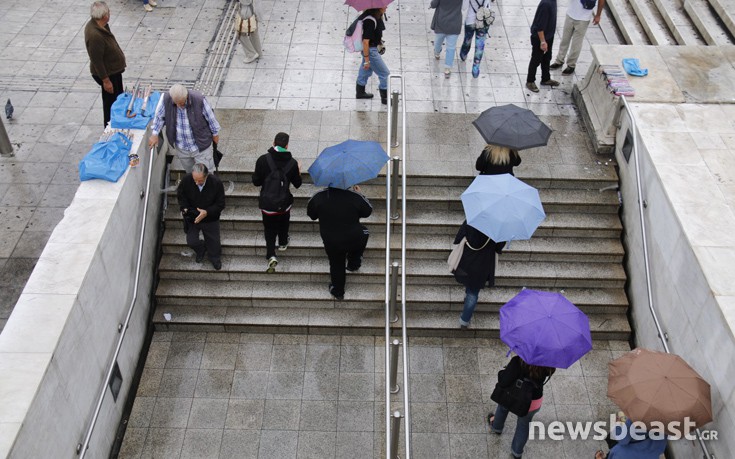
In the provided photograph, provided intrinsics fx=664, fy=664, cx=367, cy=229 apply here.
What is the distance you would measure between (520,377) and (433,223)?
277 centimetres

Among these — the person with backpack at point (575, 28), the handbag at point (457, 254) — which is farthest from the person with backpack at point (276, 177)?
the person with backpack at point (575, 28)

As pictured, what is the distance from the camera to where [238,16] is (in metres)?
10.2

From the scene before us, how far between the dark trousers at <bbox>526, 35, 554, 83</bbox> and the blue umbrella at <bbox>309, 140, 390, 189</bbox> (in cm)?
367

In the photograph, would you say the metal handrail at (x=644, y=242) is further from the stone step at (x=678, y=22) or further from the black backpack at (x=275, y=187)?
the black backpack at (x=275, y=187)

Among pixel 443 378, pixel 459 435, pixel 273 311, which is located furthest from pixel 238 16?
pixel 459 435

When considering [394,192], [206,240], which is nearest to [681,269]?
[394,192]

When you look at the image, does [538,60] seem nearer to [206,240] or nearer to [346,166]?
[346,166]

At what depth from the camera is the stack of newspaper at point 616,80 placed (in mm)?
8609

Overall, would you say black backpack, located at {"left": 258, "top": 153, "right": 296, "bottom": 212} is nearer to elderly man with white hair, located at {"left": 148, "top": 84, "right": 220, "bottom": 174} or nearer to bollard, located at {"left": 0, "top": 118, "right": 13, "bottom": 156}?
elderly man with white hair, located at {"left": 148, "top": 84, "right": 220, "bottom": 174}

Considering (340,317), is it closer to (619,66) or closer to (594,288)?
(594,288)

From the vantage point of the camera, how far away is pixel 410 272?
816cm

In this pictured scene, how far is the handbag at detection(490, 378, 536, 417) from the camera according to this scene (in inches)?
237

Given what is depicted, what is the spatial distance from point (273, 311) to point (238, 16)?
484cm

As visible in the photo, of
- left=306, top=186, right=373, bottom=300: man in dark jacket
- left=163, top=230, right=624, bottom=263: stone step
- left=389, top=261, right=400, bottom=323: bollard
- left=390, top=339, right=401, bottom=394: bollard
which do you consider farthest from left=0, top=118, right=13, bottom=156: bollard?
left=390, top=339, right=401, bottom=394: bollard
